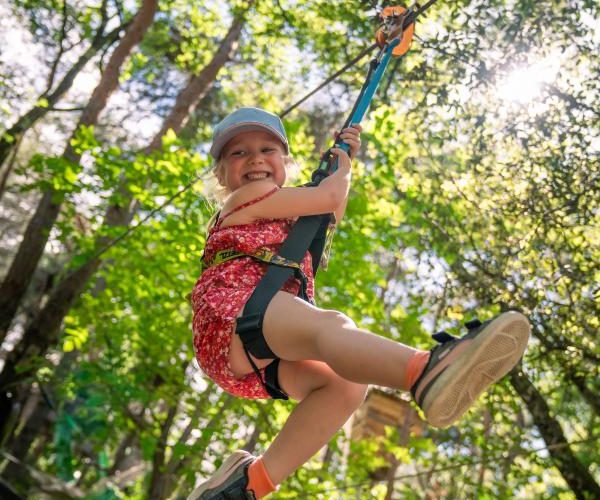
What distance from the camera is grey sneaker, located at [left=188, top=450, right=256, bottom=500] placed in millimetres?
2381

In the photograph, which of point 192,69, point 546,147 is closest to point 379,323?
point 546,147

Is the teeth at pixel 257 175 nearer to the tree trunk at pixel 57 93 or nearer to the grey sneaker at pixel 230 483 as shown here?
the grey sneaker at pixel 230 483

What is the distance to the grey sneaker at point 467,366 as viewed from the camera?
6.08ft

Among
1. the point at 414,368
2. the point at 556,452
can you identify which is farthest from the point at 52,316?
the point at 414,368

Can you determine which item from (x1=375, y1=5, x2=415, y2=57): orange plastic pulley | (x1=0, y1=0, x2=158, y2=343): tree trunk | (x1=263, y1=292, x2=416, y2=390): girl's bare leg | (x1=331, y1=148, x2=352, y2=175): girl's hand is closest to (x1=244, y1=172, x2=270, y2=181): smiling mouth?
(x1=331, y1=148, x2=352, y2=175): girl's hand

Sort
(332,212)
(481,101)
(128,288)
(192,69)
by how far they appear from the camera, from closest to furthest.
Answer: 1. (332,212)
2. (481,101)
3. (128,288)
4. (192,69)

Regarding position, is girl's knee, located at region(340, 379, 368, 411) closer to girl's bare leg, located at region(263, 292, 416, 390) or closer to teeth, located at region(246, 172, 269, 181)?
girl's bare leg, located at region(263, 292, 416, 390)

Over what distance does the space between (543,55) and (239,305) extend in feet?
13.3

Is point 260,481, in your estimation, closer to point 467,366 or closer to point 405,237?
point 467,366

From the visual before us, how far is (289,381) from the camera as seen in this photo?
2428mm

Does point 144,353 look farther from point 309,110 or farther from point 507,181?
point 309,110

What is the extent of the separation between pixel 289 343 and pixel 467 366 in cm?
57

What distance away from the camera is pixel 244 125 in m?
2.65

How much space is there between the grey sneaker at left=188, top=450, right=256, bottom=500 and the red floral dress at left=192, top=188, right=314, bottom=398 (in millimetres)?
241
